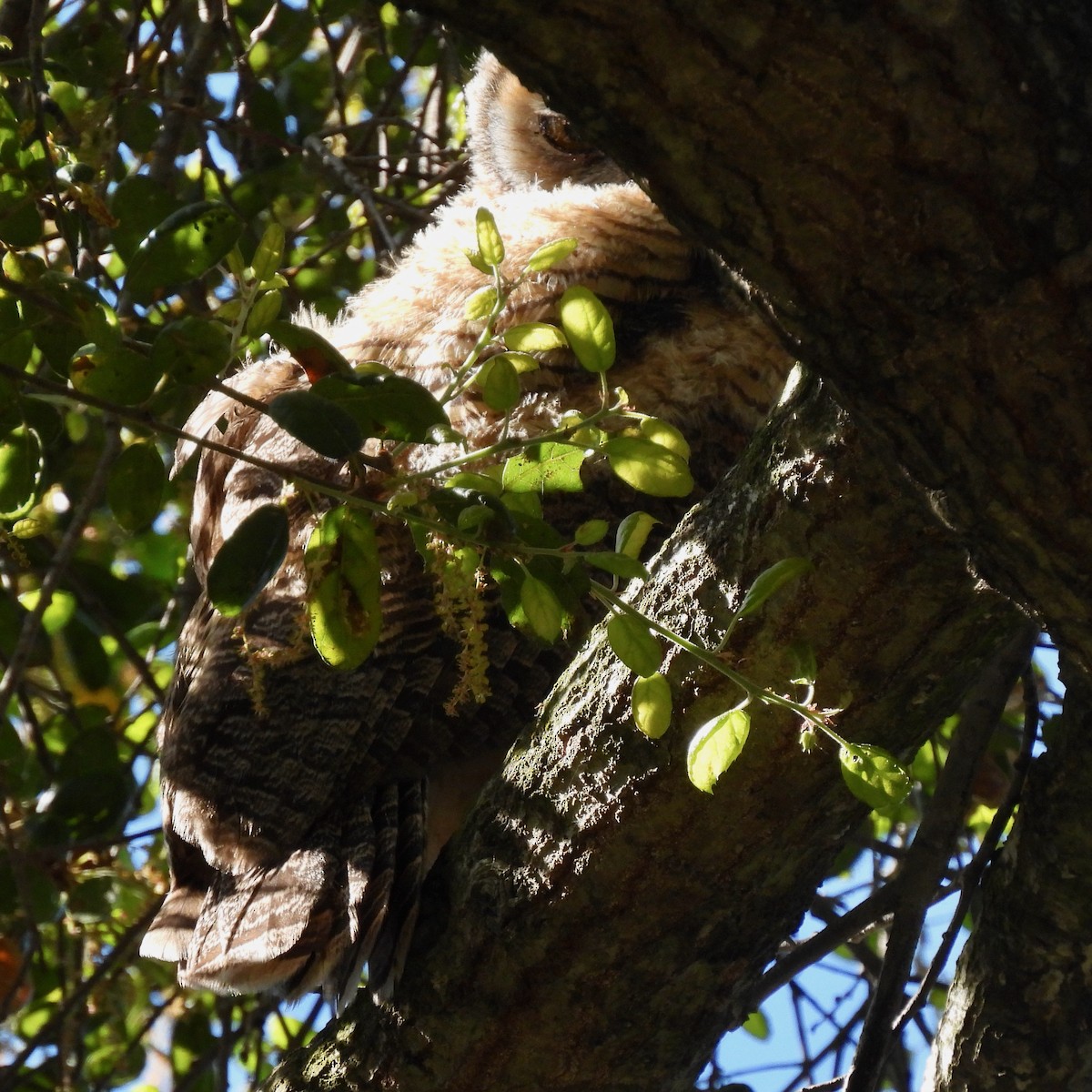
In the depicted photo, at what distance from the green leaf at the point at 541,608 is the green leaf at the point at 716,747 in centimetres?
16

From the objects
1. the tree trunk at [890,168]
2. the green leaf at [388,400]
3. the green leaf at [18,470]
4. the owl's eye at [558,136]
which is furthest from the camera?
the owl's eye at [558,136]

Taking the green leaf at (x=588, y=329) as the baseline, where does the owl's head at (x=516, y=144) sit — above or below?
above

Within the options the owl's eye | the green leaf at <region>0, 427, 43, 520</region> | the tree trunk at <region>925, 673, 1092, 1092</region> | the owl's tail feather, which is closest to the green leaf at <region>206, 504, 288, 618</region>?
the green leaf at <region>0, 427, 43, 520</region>

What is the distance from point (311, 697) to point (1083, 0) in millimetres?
1327

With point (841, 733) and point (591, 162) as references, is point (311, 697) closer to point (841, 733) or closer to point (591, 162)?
point (841, 733)

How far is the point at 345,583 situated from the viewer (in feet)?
3.55

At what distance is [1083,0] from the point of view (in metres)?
0.91

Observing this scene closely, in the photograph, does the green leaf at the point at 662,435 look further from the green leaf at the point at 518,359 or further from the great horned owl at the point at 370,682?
the great horned owl at the point at 370,682

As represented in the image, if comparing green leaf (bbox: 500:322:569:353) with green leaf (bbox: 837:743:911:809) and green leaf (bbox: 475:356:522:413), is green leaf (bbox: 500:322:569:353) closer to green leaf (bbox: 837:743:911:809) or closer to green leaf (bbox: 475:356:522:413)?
green leaf (bbox: 475:356:522:413)

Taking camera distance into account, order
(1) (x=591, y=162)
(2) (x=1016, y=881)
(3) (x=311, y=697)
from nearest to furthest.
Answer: (2) (x=1016, y=881) < (3) (x=311, y=697) < (1) (x=591, y=162)

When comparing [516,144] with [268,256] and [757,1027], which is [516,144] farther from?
[268,256]

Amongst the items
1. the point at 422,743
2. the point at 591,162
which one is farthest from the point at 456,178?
the point at 422,743

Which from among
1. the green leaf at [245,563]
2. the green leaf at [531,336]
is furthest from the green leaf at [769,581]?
the green leaf at [245,563]

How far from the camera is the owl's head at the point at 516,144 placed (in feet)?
10.6
